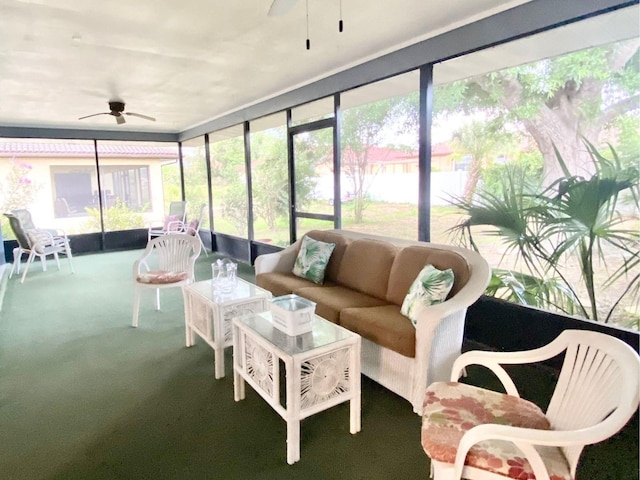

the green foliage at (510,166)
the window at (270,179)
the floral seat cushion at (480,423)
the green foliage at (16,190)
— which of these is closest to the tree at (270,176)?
the window at (270,179)

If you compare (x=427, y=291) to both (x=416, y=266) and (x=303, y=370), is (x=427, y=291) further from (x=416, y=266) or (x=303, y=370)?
(x=303, y=370)

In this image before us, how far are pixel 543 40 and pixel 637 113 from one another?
0.76 metres

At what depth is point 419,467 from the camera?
1.81 m

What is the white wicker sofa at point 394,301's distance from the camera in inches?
85.5

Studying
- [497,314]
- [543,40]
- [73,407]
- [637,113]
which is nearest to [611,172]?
[637,113]

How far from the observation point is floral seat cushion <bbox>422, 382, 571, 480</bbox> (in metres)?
1.27

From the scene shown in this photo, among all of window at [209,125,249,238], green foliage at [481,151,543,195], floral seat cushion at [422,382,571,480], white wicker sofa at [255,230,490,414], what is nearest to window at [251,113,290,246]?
window at [209,125,249,238]

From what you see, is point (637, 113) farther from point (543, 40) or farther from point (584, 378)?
point (584, 378)

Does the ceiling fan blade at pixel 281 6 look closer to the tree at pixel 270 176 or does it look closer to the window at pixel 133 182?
the tree at pixel 270 176

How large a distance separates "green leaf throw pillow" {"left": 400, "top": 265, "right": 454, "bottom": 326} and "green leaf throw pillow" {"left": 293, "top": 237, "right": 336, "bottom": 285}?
1031mm

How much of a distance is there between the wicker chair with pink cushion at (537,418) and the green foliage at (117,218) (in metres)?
7.80

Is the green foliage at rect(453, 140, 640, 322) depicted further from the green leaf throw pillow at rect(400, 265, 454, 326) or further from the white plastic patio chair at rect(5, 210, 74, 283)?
the white plastic patio chair at rect(5, 210, 74, 283)

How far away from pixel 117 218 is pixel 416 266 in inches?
278

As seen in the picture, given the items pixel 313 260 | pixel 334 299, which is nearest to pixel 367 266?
pixel 334 299
